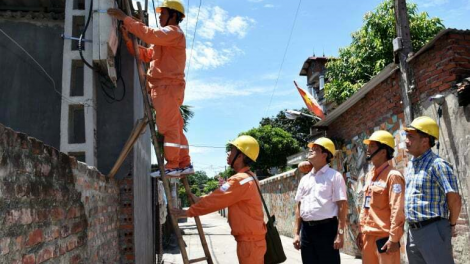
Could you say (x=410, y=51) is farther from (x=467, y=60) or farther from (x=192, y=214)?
(x=192, y=214)

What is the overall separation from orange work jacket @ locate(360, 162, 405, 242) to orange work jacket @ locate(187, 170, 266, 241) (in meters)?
1.18

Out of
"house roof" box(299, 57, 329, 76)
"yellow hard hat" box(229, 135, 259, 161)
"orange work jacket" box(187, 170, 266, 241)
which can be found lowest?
"orange work jacket" box(187, 170, 266, 241)

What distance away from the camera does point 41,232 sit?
2.23 meters

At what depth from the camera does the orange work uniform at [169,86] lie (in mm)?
4016

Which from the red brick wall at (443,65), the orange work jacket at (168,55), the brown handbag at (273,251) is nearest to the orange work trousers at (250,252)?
the brown handbag at (273,251)

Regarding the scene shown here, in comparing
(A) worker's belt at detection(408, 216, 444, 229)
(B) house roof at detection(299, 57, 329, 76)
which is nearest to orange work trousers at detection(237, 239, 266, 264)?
(A) worker's belt at detection(408, 216, 444, 229)

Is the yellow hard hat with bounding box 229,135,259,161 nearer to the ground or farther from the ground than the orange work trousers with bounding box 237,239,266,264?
farther from the ground

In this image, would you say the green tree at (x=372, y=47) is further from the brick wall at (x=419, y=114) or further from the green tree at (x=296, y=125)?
the green tree at (x=296, y=125)

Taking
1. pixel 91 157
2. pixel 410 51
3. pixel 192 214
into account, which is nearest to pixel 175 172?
pixel 192 214

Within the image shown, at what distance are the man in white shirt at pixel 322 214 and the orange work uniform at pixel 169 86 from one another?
57.0 inches

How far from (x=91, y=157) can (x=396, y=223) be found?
3.17 m

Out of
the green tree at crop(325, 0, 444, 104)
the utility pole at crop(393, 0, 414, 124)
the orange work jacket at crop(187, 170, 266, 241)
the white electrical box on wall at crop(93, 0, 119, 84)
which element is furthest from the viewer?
the green tree at crop(325, 0, 444, 104)

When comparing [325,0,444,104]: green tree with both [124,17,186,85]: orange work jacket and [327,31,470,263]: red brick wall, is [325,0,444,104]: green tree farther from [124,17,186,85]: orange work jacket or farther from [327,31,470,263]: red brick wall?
[124,17,186,85]: orange work jacket

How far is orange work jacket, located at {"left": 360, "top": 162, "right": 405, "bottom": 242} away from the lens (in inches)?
151
